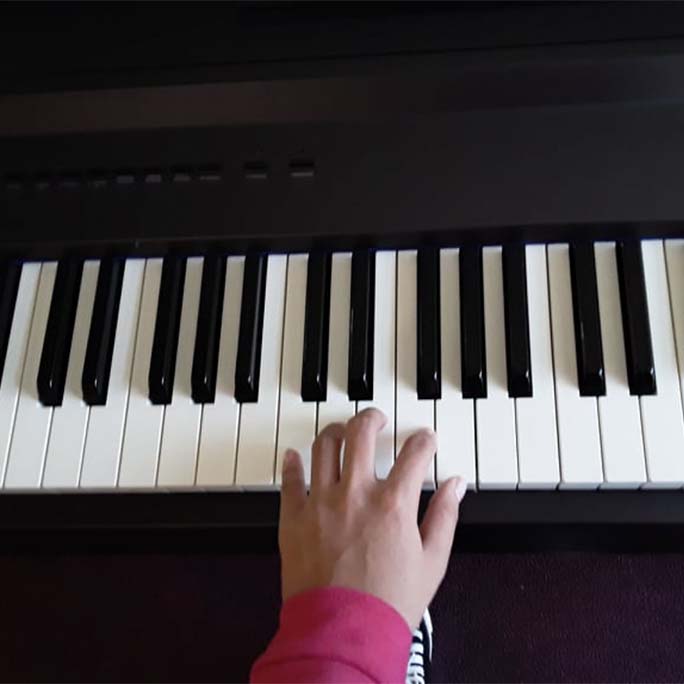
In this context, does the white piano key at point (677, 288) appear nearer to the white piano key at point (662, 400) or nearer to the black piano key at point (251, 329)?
the white piano key at point (662, 400)

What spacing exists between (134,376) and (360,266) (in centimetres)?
30

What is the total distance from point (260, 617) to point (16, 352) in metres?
0.52

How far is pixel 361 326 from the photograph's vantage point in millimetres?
956

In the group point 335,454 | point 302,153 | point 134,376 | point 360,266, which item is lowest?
point 335,454

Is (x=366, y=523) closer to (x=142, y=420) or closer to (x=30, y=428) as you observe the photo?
(x=142, y=420)

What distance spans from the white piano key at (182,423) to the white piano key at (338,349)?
15 cm

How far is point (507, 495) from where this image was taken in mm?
909

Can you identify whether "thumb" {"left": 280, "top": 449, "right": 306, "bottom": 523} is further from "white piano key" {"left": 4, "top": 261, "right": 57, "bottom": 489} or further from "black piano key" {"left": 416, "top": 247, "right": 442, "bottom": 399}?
"white piano key" {"left": 4, "top": 261, "right": 57, "bottom": 489}

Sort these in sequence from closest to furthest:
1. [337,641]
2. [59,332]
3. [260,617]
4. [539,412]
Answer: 1. [337,641]
2. [539,412]
3. [59,332]
4. [260,617]

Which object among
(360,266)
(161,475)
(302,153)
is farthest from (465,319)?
(161,475)

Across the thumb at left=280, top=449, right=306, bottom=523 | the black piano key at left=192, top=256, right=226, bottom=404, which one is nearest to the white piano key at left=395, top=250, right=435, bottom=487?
the thumb at left=280, top=449, right=306, bottom=523

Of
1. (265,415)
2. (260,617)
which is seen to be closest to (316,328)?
(265,415)

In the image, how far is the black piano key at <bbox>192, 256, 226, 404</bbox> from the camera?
957 millimetres

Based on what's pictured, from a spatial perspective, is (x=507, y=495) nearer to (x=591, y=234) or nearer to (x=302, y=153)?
(x=591, y=234)
